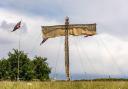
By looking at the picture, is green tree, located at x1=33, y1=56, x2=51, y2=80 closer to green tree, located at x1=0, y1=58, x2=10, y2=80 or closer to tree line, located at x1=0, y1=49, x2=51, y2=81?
tree line, located at x1=0, y1=49, x2=51, y2=81

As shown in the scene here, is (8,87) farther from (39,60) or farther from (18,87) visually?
(39,60)

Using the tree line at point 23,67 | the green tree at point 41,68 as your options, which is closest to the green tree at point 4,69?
the tree line at point 23,67

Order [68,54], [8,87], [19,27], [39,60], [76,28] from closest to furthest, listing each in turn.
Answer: [8,87] → [19,27] → [68,54] → [76,28] → [39,60]

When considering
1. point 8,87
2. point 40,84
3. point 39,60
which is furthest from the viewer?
point 39,60

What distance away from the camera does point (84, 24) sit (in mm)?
68375

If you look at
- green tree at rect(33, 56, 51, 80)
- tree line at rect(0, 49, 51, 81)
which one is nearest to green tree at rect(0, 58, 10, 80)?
tree line at rect(0, 49, 51, 81)

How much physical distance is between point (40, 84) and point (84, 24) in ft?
146

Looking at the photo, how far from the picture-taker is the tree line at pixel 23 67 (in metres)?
98.9

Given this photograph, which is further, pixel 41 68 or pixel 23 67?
pixel 41 68

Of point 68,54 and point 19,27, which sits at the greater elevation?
point 19,27

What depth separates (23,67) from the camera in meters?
99.6

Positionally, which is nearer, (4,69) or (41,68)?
(4,69)

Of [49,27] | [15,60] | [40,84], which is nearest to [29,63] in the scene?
[15,60]

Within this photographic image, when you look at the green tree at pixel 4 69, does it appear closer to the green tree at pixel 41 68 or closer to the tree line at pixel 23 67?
the tree line at pixel 23 67
